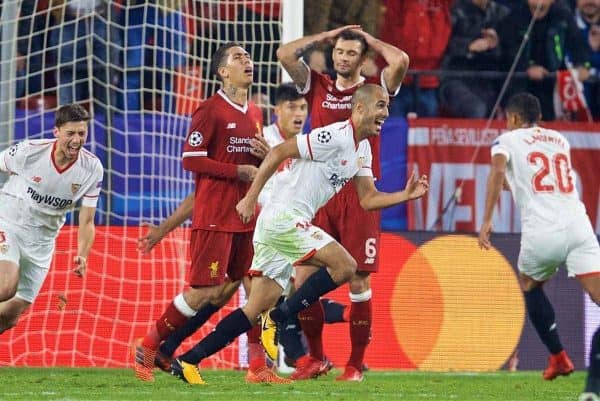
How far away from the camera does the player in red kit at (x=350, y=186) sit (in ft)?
35.6

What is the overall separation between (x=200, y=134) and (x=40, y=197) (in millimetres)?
1310

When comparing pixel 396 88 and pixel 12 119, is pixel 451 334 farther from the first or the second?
pixel 12 119

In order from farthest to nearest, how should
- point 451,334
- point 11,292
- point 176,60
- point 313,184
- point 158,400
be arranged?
point 176,60
point 451,334
point 11,292
point 313,184
point 158,400

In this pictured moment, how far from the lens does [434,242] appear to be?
13273 mm

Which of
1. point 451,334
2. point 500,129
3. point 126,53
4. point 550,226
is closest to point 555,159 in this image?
point 550,226

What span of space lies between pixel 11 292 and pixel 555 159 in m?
4.25

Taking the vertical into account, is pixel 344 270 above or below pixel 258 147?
below

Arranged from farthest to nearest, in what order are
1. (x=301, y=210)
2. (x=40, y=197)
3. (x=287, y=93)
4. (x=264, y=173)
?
(x=287, y=93) < (x=40, y=197) < (x=301, y=210) < (x=264, y=173)

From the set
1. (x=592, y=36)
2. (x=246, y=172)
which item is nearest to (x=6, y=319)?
(x=246, y=172)

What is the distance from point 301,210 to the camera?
9797mm

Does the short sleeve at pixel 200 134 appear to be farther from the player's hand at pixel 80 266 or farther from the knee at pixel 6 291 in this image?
the knee at pixel 6 291

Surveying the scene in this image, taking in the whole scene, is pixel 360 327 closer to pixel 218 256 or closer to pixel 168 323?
pixel 218 256

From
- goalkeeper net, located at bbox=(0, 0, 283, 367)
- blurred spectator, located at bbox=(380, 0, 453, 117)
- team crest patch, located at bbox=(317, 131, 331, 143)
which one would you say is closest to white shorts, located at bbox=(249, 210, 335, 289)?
team crest patch, located at bbox=(317, 131, 331, 143)

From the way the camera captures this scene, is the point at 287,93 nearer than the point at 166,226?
No
